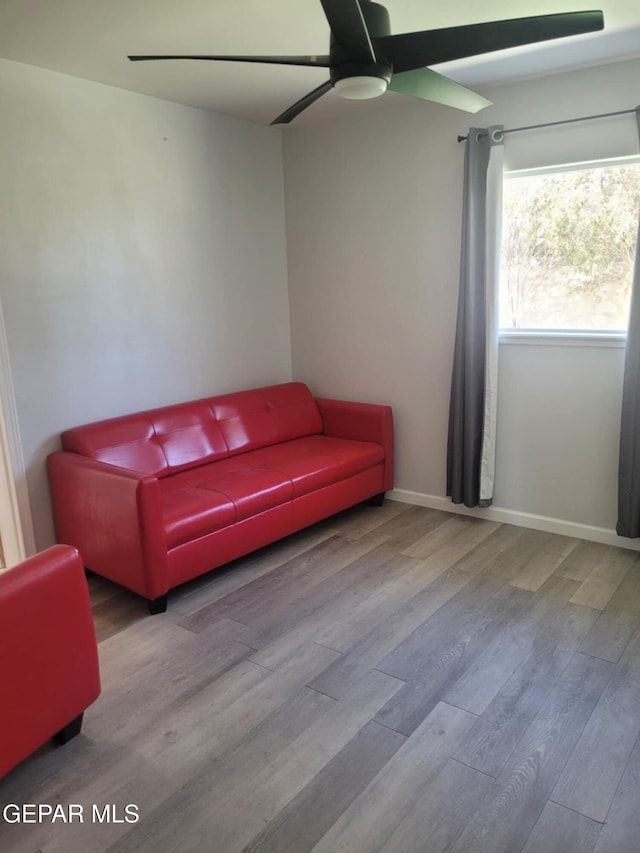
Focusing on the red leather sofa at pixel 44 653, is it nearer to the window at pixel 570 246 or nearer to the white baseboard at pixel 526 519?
the white baseboard at pixel 526 519

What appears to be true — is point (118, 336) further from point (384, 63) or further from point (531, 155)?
point (531, 155)

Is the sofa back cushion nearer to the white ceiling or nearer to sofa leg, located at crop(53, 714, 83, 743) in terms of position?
sofa leg, located at crop(53, 714, 83, 743)

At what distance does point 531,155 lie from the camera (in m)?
3.39

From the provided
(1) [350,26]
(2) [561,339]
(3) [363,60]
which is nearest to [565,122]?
(2) [561,339]

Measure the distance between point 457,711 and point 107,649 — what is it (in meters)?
1.48

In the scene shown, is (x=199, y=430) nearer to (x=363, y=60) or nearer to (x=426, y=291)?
(x=426, y=291)

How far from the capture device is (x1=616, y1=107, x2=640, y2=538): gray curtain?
122 inches

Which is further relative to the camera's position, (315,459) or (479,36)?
(315,459)

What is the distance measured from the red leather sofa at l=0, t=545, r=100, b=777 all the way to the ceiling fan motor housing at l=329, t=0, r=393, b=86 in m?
1.76

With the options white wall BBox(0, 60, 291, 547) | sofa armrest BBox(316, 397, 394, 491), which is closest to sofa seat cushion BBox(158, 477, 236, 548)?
white wall BBox(0, 60, 291, 547)

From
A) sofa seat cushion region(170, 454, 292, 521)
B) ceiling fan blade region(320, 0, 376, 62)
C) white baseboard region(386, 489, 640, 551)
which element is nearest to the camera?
ceiling fan blade region(320, 0, 376, 62)

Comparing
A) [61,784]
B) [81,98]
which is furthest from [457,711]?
[81,98]

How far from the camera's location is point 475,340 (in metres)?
3.65

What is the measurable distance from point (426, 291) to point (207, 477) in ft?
6.14
